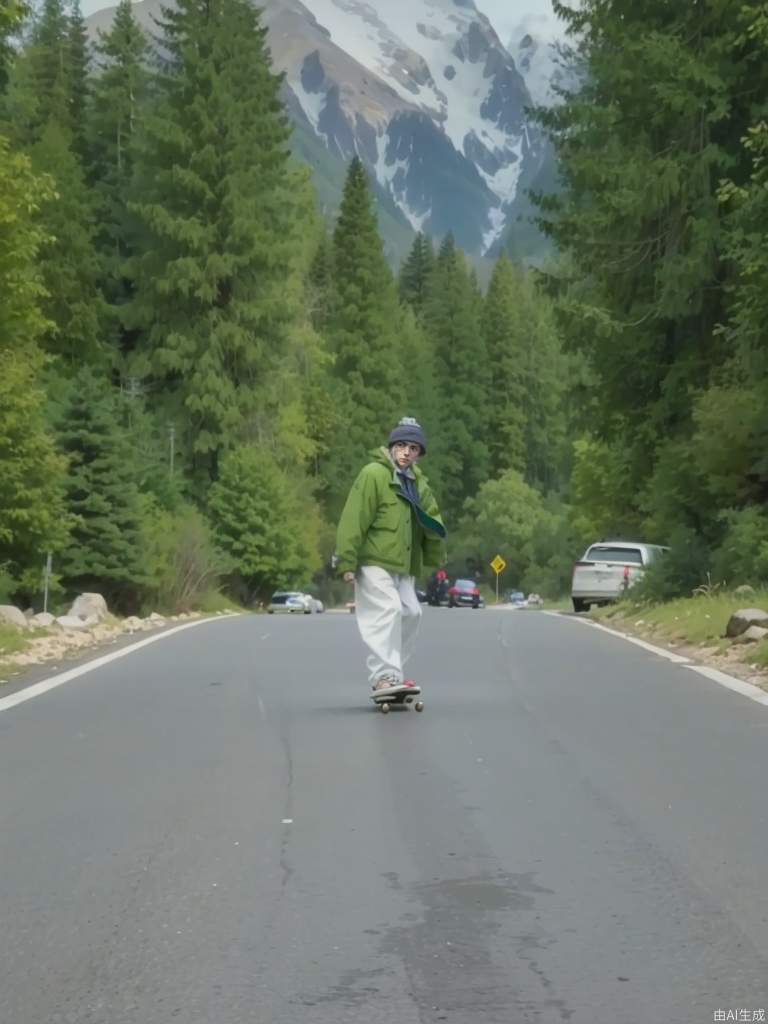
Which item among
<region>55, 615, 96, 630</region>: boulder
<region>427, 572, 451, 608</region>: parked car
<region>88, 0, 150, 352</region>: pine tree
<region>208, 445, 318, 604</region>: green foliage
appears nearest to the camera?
<region>55, 615, 96, 630</region>: boulder

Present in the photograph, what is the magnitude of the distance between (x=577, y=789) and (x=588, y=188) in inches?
861

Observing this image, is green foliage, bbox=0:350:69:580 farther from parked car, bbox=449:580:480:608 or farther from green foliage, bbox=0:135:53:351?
parked car, bbox=449:580:480:608

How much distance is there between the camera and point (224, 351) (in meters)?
53.4

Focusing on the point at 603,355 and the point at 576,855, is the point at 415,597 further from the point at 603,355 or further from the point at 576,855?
the point at 603,355

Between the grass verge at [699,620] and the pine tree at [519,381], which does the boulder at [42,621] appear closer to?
the grass verge at [699,620]

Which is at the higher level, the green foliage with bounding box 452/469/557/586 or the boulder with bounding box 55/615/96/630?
the green foliage with bounding box 452/469/557/586

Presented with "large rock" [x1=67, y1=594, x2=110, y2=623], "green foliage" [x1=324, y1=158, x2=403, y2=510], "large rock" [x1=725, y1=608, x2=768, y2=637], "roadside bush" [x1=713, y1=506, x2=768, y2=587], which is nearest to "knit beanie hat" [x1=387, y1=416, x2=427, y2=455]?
"large rock" [x1=725, y1=608, x2=768, y2=637]

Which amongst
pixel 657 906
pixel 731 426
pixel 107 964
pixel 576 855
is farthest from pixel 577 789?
pixel 731 426

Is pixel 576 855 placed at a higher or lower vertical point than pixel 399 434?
lower

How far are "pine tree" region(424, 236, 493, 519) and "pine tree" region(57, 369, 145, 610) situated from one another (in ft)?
225

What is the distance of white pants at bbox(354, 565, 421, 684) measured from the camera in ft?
39.1

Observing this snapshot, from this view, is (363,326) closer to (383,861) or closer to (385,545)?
(385,545)

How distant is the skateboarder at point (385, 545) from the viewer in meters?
11.9

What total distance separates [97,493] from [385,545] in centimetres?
2581
